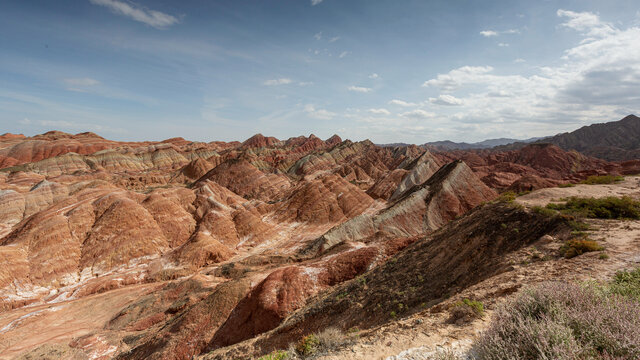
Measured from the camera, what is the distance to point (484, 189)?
43875 millimetres

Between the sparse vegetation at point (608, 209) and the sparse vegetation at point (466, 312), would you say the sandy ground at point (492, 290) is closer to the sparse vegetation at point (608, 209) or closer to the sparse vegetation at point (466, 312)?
the sparse vegetation at point (466, 312)

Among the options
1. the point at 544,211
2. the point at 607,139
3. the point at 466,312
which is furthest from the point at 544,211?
the point at 607,139

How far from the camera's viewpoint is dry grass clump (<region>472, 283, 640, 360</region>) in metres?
3.65

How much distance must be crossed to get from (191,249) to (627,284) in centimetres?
4171

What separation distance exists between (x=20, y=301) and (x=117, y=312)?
13483mm

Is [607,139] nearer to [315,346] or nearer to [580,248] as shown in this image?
[580,248]

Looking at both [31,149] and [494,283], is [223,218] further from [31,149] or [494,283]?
[31,149]

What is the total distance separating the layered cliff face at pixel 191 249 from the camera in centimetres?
1859

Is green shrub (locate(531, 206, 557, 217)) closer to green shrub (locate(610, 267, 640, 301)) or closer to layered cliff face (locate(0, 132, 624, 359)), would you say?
green shrub (locate(610, 267, 640, 301))

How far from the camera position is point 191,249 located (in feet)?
123

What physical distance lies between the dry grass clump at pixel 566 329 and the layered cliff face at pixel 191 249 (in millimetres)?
Answer: 14287

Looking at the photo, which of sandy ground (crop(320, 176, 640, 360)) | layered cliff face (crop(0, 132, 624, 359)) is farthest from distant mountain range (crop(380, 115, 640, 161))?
sandy ground (crop(320, 176, 640, 360))

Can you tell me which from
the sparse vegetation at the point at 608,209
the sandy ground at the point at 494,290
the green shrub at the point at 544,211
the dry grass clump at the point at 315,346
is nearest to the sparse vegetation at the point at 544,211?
the green shrub at the point at 544,211

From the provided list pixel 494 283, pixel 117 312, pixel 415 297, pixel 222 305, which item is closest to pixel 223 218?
pixel 117 312
